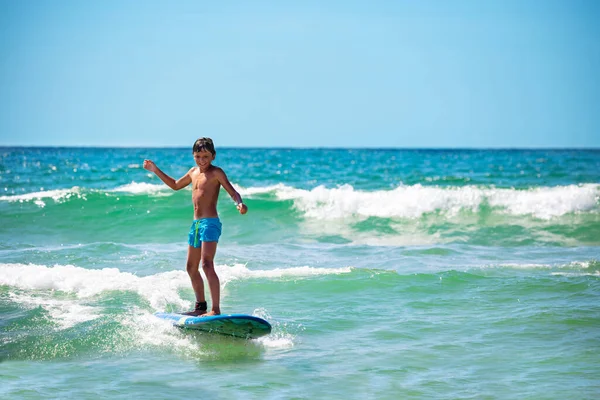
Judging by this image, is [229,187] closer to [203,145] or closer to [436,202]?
[203,145]

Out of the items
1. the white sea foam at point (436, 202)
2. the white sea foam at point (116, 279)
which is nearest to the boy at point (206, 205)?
the white sea foam at point (116, 279)

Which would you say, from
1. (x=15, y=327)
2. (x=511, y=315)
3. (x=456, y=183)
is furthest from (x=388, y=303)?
(x=456, y=183)

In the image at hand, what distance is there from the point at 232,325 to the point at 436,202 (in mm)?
14020

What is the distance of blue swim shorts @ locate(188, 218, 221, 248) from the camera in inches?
273

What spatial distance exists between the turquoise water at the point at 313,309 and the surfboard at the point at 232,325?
0.34 feet

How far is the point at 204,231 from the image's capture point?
694 centimetres

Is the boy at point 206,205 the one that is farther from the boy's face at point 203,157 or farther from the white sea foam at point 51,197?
the white sea foam at point 51,197

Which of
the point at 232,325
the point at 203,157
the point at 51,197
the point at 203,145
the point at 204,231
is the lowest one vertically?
the point at 232,325

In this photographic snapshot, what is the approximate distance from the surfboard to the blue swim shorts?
0.76 m

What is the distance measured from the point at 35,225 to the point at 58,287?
8.21 metres

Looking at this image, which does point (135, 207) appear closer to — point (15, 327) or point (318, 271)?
point (318, 271)

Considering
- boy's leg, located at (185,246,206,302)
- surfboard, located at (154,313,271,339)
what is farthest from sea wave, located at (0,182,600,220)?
surfboard, located at (154,313,271,339)

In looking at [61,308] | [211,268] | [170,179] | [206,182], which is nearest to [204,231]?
[211,268]

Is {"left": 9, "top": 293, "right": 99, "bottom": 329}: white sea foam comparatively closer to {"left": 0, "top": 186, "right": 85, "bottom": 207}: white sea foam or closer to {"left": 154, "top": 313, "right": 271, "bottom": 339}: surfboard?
{"left": 154, "top": 313, "right": 271, "bottom": 339}: surfboard
